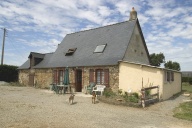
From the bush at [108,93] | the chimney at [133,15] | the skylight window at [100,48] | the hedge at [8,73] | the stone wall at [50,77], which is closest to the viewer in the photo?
the bush at [108,93]

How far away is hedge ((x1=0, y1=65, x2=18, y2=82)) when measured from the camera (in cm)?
3086

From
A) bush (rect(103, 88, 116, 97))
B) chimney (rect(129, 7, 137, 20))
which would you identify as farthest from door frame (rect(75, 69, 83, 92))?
chimney (rect(129, 7, 137, 20))

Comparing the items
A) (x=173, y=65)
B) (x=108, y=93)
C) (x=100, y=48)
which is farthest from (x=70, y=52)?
(x=173, y=65)

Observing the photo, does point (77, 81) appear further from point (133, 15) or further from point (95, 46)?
point (133, 15)

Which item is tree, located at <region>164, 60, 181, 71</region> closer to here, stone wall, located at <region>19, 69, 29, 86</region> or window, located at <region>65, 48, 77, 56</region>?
window, located at <region>65, 48, 77, 56</region>

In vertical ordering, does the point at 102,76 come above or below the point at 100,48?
below

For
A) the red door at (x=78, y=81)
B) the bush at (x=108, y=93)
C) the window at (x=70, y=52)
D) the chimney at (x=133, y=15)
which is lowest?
the bush at (x=108, y=93)

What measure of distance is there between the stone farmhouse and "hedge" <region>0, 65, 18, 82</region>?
17.9ft

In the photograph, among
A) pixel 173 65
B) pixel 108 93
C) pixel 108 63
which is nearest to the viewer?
pixel 108 93

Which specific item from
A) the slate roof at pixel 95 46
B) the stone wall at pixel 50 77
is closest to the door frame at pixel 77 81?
the stone wall at pixel 50 77

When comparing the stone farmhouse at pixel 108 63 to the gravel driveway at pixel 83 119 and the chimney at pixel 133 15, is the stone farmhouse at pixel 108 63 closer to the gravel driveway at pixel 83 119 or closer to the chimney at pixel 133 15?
the chimney at pixel 133 15

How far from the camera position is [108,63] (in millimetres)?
17688

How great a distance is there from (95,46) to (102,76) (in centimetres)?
423

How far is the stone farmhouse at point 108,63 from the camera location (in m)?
16.5
